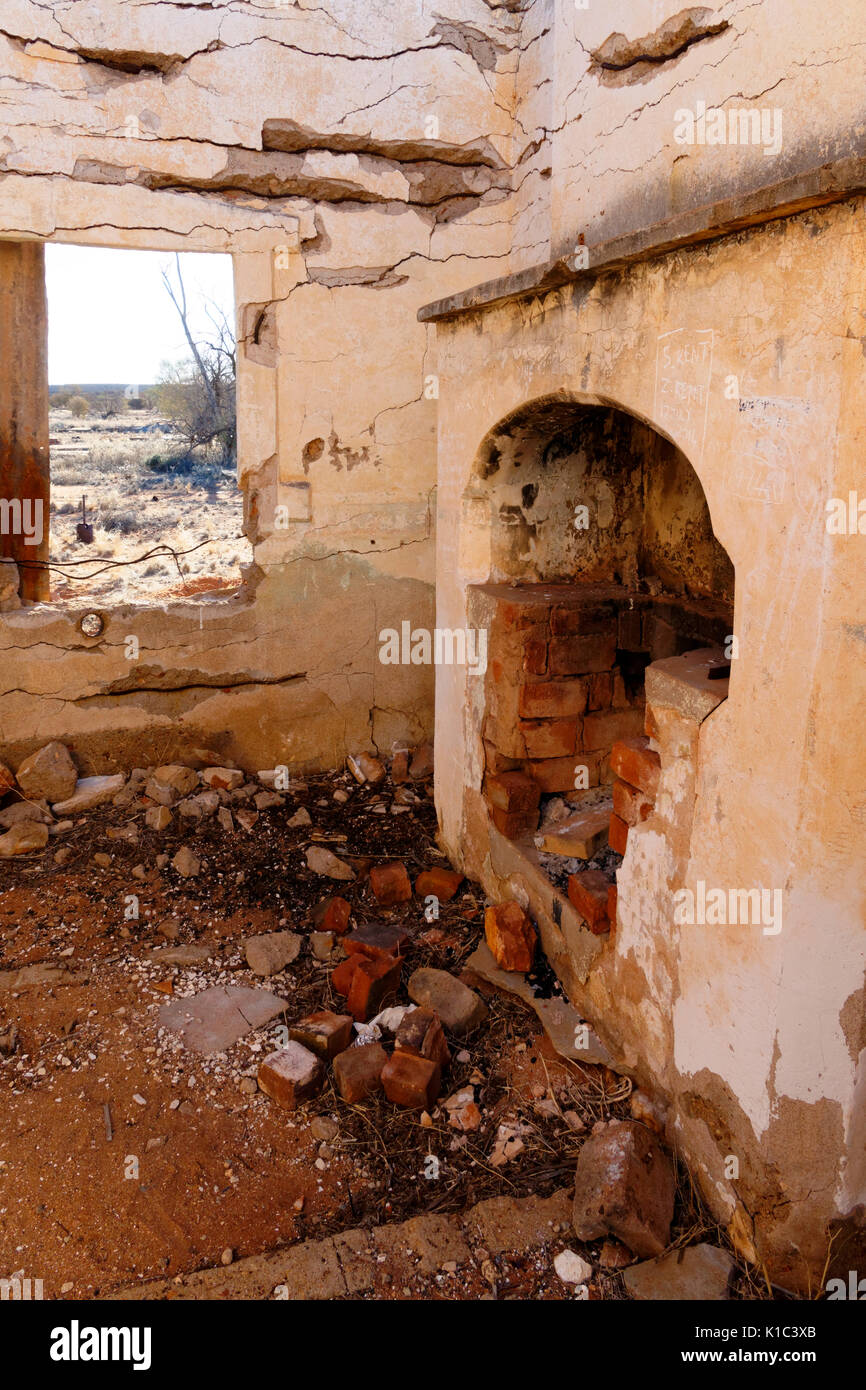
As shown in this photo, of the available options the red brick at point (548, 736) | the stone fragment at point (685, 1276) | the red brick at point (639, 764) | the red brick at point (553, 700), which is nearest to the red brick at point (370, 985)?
the red brick at point (548, 736)

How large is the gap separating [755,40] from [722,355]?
4.26 ft

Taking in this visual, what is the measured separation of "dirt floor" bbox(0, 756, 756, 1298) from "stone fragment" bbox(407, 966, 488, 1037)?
0.06 meters

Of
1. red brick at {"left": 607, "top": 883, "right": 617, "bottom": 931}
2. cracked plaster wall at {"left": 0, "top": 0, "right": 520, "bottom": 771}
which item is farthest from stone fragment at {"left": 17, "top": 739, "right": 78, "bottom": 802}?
red brick at {"left": 607, "top": 883, "right": 617, "bottom": 931}

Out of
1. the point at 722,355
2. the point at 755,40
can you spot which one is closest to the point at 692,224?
the point at 722,355

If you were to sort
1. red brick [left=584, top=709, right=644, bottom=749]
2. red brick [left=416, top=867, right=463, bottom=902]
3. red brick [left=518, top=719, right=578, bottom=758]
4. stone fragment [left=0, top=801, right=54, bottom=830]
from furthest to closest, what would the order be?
stone fragment [left=0, top=801, right=54, bottom=830] → red brick [left=416, top=867, right=463, bottom=902] → red brick [left=584, top=709, right=644, bottom=749] → red brick [left=518, top=719, right=578, bottom=758]

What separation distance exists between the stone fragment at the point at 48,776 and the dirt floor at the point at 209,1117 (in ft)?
2.23

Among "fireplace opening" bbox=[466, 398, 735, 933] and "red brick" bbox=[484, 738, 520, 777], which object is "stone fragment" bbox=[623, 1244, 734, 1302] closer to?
"fireplace opening" bbox=[466, 398, 735, 933]

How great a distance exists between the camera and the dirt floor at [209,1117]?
8.38 feet

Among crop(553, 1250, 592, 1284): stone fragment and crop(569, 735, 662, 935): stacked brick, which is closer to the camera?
crop(553, 1250, 592, 1284): stone fragment

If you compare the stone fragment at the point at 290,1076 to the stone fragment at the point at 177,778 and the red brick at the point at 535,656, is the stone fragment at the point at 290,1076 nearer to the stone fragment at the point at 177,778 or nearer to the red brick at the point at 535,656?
the red brick at the point at 535,656

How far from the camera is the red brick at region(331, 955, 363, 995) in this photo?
3549 millimetres

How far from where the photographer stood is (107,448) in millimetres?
16672

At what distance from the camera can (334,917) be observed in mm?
3988

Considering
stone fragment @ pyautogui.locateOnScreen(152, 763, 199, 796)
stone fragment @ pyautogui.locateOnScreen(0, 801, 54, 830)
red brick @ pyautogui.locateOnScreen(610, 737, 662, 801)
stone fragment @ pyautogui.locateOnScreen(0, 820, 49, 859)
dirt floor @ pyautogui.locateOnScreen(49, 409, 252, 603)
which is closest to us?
red brick @ pyautogui.locateOnScreen(610, 737, 662, 801)
